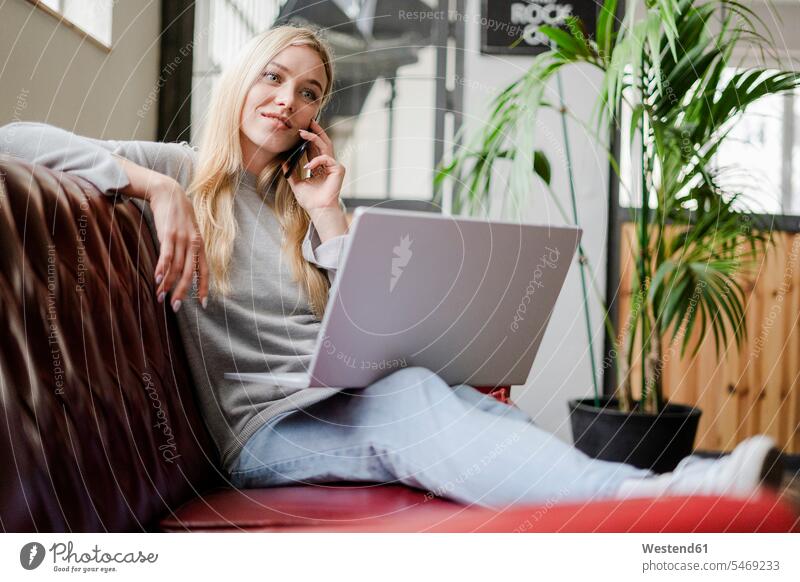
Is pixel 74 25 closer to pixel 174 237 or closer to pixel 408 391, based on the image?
pixel 174 237

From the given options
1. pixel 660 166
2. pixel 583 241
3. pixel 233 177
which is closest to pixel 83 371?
pixel 233 177

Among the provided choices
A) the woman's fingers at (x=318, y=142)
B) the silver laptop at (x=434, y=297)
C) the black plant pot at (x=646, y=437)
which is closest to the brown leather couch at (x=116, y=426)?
the silver laptop at (x=434, y=297)

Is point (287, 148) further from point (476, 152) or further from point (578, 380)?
point (578, 380)

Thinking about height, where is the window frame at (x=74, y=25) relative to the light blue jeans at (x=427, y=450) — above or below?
above

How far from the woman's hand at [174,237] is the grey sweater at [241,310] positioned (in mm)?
27

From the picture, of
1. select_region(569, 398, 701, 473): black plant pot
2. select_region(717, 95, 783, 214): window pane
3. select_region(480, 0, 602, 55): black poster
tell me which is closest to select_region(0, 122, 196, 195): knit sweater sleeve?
select_region(480, 0, 602, 55): black poster

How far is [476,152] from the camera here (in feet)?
4.06

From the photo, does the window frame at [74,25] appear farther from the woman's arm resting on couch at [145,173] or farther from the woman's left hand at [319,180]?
the woman's left hand at [319,180]

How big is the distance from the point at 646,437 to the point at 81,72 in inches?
38.4

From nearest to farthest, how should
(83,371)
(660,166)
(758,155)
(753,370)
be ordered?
(83,371)
(660,166)
(758,155)
(753,370)

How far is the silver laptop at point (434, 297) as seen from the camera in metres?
0.72

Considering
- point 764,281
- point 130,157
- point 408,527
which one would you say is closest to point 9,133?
point 130,157

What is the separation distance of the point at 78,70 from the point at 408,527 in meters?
0.66

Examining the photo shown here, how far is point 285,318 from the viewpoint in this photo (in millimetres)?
838
